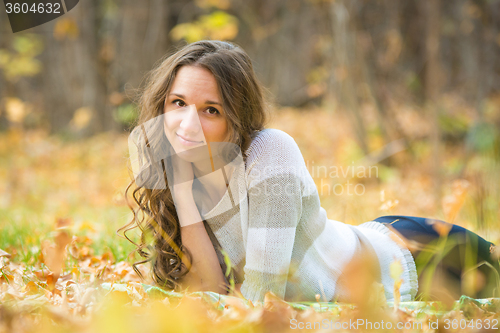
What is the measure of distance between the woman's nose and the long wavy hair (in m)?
0.12

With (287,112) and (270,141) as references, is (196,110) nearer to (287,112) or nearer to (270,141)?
(270,141)

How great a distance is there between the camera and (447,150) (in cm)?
661

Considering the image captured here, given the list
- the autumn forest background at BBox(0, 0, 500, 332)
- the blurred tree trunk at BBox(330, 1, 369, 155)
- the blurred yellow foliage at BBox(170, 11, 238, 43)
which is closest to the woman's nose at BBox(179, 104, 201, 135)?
the autumn forest background at BBox(0, 0, 500, 332)

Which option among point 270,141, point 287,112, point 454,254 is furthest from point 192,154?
point 287,112

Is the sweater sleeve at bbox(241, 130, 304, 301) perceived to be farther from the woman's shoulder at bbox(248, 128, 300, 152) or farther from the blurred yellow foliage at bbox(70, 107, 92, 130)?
the blurred yellow foliage at bbox(70, 107, 92, 130)

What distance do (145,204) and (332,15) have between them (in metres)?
4.04

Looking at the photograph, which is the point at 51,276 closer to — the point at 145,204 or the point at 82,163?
the point at 145,204

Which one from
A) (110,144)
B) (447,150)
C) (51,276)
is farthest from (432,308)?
(110,144)

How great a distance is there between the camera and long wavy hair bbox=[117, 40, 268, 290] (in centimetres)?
158

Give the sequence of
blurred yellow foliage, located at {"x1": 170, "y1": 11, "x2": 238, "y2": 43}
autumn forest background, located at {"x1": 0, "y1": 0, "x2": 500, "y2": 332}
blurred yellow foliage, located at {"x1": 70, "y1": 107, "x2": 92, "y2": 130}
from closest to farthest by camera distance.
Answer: autumn forest background, located at {"x1": 0, "y1": 0, "x2": 500, "y2": 332}
blurred yellow foliage, located at {"x1": 170, "y1": 11, "x2": 238, "y2": 43}
blurred yellow foliage, located at {"x1": 70, "y1": 107, "x2": 92, "y2": 130}

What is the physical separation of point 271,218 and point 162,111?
0.65m

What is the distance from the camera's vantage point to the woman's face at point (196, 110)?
1.54 m

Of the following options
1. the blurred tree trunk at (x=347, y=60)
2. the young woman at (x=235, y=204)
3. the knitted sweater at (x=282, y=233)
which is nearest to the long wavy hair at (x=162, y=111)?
the young woman at (x=235, y=204)

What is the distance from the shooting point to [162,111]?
5.59 feet
